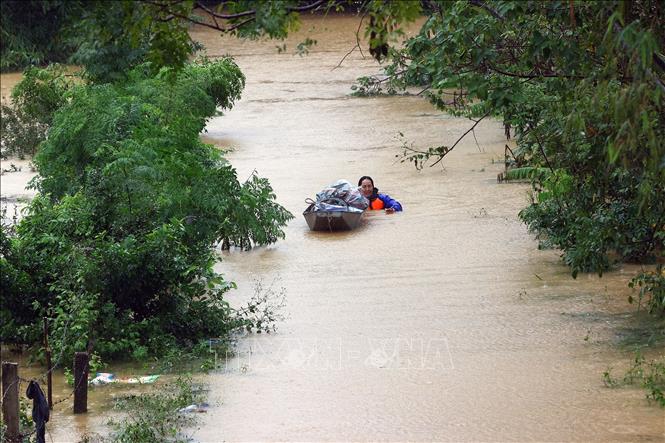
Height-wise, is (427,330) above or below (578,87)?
below

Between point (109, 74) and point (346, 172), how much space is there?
543 cm

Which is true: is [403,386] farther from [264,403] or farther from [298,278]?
[298,278]

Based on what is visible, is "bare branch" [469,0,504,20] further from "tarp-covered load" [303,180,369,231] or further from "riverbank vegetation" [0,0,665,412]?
"tarp-covered load" [303,180,369,231]

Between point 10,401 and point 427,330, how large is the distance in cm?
548

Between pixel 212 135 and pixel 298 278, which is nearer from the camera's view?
pixel 298 278

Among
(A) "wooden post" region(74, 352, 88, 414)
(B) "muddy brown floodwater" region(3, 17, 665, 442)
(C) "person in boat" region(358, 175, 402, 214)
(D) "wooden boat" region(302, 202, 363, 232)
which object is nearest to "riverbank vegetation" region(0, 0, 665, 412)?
(B) "muddy brown floodwater" region(3, 17, 665, 442)

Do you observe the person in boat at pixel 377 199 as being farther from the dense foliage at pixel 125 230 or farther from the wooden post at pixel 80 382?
the wooden post at pixel 80 382

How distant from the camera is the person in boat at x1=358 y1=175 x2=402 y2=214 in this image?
18.5 metres

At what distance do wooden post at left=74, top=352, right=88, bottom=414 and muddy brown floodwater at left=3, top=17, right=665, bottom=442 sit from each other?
21 cm

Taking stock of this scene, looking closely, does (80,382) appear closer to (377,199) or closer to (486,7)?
(486,7)

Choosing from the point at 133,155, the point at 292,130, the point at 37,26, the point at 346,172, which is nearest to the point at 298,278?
the point at 133,155

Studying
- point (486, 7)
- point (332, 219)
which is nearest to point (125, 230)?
point (332, 219)

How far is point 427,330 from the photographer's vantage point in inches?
495

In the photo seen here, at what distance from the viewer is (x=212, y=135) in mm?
26391
